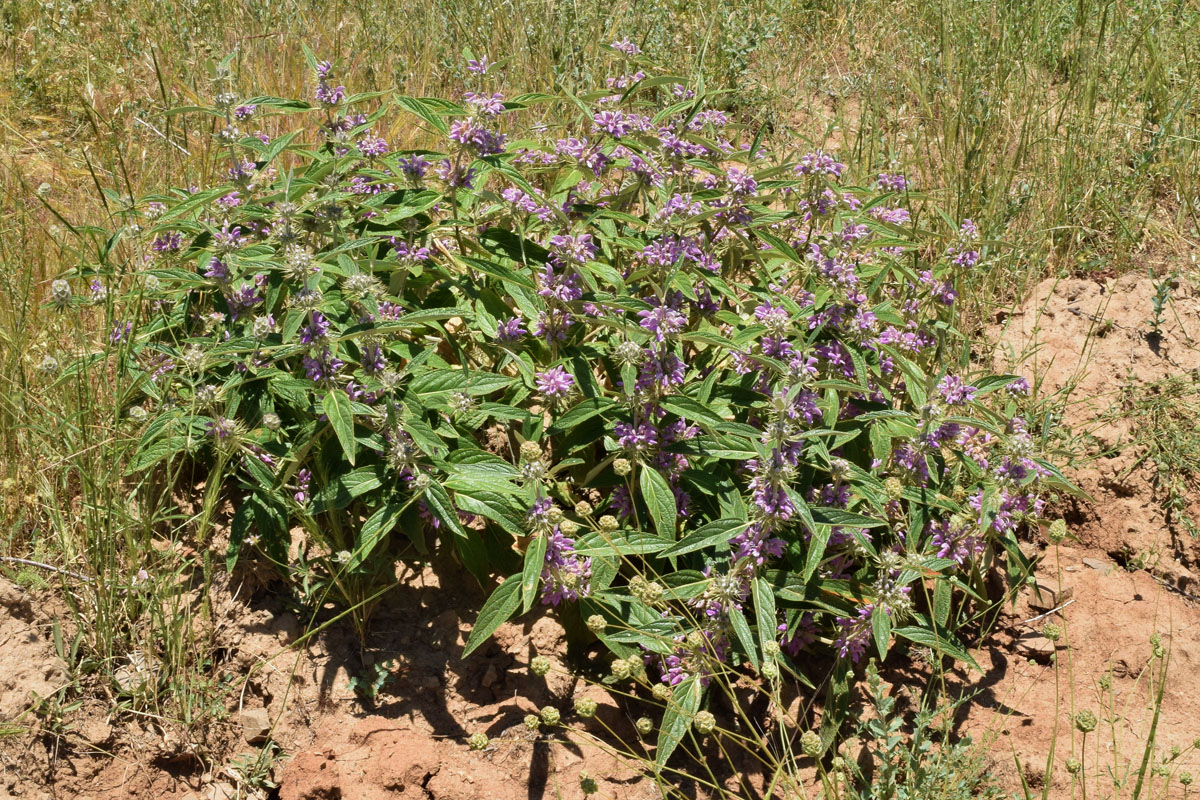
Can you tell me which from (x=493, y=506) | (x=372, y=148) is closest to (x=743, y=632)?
(x=493, y=506)

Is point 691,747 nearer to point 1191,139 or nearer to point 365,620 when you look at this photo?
point 365,620

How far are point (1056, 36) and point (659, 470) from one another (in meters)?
3.82

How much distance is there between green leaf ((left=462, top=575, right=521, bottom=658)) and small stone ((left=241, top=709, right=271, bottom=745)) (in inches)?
27.2

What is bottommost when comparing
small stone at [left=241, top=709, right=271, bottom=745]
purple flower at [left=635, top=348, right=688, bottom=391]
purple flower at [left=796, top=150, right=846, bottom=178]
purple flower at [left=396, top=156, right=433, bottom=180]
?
small stone at [left=241, top=709, right=271, bottom=745]

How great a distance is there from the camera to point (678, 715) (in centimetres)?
232

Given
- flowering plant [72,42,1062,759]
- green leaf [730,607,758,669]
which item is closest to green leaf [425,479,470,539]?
flowering plant [72,42,1062,759]

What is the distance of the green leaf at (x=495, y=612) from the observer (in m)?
2.27

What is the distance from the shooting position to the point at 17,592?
2605 millimetres

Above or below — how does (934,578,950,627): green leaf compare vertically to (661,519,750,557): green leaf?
below

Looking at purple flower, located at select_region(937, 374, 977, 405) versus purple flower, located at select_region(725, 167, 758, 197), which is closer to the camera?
purple flower, located at select_region(937, 374, 977, 405)

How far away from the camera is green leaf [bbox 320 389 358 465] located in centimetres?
223

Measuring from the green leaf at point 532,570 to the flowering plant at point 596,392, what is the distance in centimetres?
1

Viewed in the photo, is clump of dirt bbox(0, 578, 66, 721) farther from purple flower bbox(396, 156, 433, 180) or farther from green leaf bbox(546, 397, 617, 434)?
purple flower bbox(396, 156, 433, 180)

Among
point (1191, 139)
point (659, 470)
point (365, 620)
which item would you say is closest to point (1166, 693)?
point (659, 470)
